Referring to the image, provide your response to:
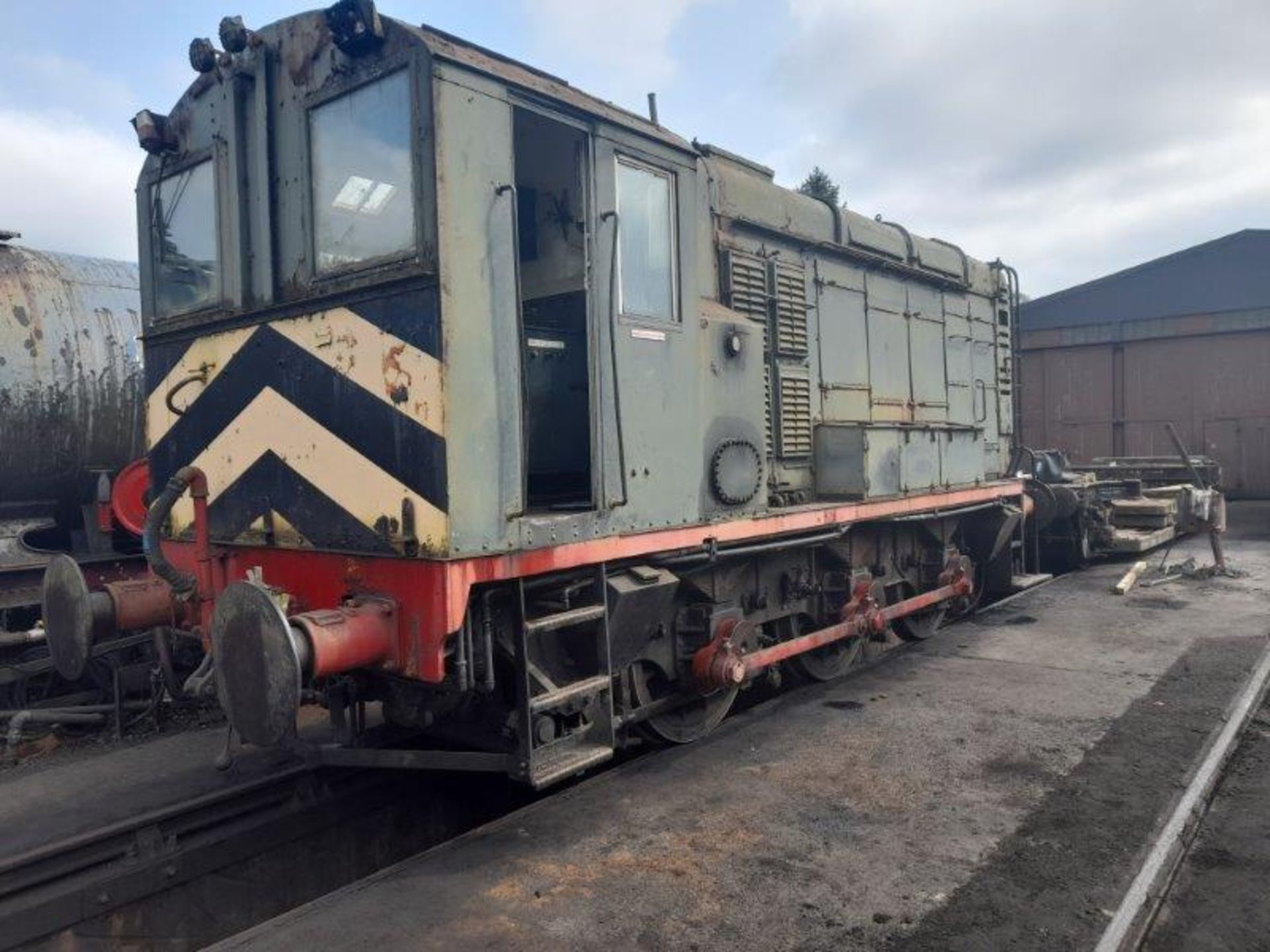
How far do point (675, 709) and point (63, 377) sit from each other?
6.03 m

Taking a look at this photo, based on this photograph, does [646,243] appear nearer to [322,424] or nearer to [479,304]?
[479,304]

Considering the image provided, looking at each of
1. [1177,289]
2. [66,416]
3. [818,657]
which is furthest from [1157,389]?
[66,416]

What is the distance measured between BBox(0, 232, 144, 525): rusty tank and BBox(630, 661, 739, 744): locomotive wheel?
5.49 metres

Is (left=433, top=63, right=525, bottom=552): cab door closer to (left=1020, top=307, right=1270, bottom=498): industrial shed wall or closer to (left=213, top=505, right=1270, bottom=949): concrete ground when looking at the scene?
(left=213, top=505, right=1270, bottom=949): concrete ground

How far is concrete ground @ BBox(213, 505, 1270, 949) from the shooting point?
3342 mm

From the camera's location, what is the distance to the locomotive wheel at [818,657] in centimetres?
640

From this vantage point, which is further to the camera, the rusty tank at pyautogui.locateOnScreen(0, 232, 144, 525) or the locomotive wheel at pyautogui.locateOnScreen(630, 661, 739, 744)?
the rusty tank at pyautogui.locateOnScreen(0, 232, 144, 525)

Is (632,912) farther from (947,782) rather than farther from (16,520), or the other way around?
(16,520)

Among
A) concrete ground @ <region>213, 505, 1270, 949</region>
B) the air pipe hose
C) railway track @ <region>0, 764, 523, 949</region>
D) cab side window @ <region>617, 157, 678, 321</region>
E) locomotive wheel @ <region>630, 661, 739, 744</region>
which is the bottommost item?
railway track @ <region>0, 764, 523, 949</region>

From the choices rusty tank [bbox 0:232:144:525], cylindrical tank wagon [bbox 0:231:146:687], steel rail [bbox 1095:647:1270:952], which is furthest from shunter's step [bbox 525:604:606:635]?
rusty tank [bbox 0:232:144:525]

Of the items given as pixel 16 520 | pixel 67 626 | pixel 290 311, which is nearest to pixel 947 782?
pixel 290 311

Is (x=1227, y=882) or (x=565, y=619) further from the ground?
(x=565, y=619)

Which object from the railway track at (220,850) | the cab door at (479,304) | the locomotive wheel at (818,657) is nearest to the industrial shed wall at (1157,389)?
the locomotive wheel at (818,657)

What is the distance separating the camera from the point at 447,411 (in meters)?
3.59
